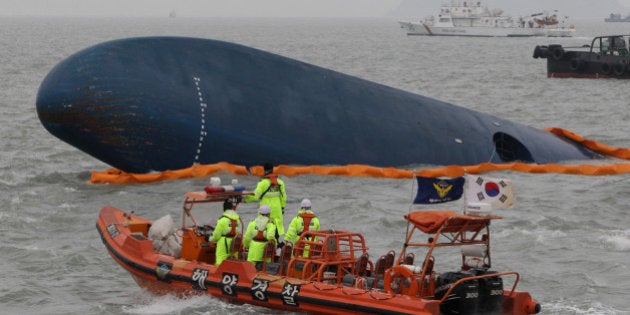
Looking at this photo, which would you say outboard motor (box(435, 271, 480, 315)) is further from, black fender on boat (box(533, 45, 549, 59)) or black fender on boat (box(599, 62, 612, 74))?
black fender on boat (box(533, 45, 549, 59))

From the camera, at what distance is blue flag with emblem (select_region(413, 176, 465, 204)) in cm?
1833

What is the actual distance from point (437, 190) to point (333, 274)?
299 cm

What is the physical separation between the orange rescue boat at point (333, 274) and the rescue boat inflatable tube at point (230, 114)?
8.03m

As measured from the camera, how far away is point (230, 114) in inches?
1305

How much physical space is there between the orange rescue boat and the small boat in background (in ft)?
198

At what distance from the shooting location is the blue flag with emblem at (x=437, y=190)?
18.3 meters

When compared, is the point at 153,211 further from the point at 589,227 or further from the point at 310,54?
the point at 310,54

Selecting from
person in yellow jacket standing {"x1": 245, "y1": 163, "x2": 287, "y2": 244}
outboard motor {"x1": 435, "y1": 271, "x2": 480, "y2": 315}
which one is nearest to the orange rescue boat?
outboard motor {"x1": 435, "y1": 271, "x2": 480, "y2": 315}

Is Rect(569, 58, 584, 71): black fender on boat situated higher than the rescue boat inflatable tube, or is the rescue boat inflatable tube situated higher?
the rescue boat inflatable tube

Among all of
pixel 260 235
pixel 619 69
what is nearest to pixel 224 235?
pixel 260 235

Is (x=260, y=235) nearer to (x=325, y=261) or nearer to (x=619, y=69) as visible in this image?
(x=325, y=261)

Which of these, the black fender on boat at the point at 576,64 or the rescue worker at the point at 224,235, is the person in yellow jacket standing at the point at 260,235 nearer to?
the rescue worker at the point at 224,235

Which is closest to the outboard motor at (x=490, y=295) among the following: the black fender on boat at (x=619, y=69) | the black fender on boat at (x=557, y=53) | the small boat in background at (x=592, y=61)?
the small boat in background at (x=592, y=61)

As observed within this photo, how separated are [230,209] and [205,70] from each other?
12.1m
